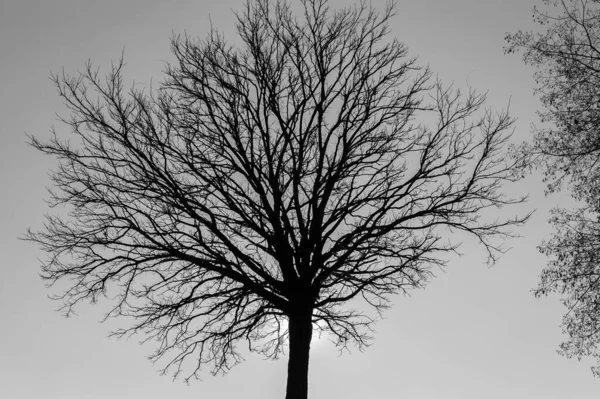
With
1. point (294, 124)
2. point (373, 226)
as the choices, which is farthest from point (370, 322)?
point (294, 124)

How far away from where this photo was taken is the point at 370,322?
1325cm

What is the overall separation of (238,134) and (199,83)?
1567 millimetres

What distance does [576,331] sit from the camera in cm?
1413

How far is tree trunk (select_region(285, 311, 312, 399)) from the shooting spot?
11422 mm

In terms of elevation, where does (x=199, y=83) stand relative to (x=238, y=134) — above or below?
above

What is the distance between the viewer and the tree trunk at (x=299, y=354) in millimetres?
11422

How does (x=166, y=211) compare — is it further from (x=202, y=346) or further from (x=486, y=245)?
(x=486, y=245)

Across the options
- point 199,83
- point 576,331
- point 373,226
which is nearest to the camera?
point 373,226

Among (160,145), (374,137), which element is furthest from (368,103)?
(160,145)

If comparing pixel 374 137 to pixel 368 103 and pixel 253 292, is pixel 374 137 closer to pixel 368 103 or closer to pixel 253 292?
pixel 368 103

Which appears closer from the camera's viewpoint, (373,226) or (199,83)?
(373,226)

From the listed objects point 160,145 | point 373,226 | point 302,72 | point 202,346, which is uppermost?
point 302,72

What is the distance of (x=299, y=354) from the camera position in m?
11.6

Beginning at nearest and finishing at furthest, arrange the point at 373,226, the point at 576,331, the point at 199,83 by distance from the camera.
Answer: the point at 373,226
the point at 199,83
the point at 576,331
